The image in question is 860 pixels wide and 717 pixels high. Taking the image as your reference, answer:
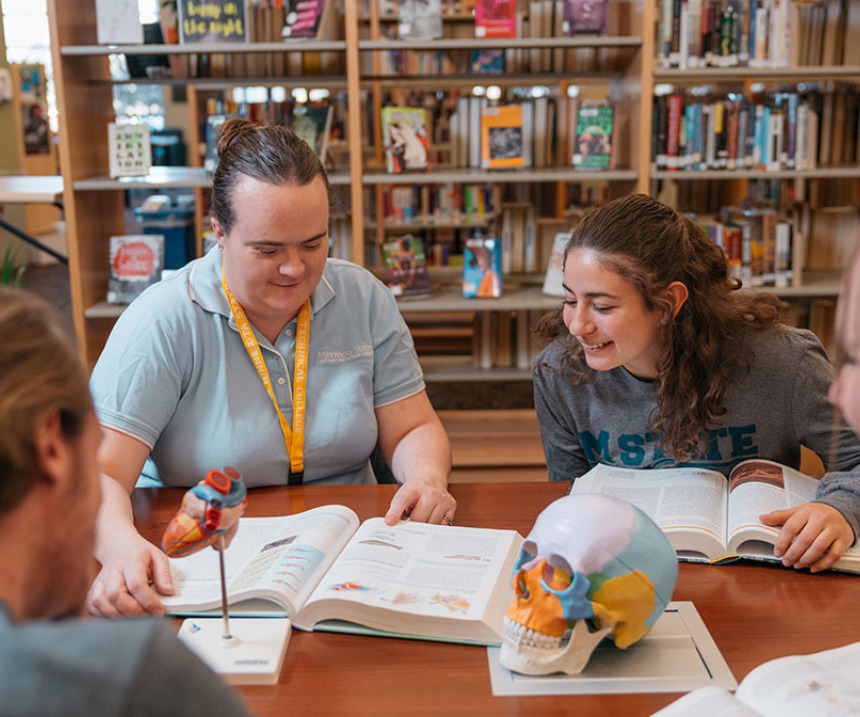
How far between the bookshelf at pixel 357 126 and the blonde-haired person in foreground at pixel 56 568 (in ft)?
8.71

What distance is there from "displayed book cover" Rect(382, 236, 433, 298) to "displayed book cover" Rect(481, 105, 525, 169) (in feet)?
1.37

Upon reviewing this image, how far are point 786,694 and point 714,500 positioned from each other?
0.49 metres

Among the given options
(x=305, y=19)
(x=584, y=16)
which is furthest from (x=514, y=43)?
(x=305, y=19)

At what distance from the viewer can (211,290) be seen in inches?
63.7

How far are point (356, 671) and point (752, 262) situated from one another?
2840mm

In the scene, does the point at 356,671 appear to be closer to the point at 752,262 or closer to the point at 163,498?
the point at 163,498

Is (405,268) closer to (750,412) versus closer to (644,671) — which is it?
(750,412)

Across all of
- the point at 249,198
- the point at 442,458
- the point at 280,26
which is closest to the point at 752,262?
the point at 280,26

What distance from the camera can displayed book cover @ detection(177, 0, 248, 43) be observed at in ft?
10.3

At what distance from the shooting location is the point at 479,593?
1.11 m

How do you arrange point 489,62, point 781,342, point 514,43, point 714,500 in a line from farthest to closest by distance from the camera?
point 489,62, point 514,43, point 781,342, point 714,500

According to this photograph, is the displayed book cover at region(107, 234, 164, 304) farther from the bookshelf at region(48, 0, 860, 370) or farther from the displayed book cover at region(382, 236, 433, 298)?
the displayed book cover at region(382, 236, 433, 298)

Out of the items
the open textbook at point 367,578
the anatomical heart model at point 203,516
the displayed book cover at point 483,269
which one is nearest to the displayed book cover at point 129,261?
the displayed book cover at point 483,269

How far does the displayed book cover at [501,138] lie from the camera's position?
3.32m
